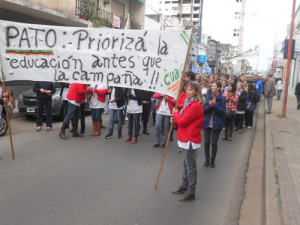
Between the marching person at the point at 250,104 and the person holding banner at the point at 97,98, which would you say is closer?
the person holding banner at the point at 97,98

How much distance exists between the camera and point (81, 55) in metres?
5.67

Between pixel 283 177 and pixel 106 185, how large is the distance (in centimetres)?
305

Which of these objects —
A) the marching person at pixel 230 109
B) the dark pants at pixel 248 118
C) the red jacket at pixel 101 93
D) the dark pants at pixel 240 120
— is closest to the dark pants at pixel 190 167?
the red jacket at pixel 101 93

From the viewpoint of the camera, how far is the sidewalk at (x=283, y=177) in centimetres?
392

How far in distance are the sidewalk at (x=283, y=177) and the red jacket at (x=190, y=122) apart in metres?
1.38

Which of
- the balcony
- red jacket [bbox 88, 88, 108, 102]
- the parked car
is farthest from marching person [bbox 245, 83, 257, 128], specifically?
the balcony

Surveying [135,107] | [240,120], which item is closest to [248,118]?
[240,120]

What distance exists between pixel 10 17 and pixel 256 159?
1256cm

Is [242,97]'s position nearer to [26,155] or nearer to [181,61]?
[181,61]

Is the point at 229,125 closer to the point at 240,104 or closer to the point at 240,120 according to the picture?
the point at 240,104

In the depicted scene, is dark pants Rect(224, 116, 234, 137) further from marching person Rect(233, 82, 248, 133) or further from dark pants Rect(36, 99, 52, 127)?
dark pants Rect(36, 99, 52, 127)

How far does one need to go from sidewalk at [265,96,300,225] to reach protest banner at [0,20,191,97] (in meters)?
2.49

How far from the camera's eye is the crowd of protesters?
4.30 m

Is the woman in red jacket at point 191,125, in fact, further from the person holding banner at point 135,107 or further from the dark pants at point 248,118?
the dark pants at point 248,118
